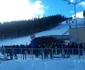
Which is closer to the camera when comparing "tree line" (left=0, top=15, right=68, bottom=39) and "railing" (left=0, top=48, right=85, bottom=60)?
"railing" (left=0, top=48, right=85, bottom=60)

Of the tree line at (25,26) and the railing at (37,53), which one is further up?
the tree line at (25,26)

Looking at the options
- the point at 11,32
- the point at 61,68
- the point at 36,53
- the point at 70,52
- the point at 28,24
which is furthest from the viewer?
the point at 28,24

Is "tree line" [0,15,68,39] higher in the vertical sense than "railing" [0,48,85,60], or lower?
higher

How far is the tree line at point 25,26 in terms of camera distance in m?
95.3

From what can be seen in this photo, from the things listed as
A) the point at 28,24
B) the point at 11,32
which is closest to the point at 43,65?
the point at 11,32

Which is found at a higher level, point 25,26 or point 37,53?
point 25,26

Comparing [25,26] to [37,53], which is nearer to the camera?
[37,53]

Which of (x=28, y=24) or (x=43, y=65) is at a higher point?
(x=28, y=24)

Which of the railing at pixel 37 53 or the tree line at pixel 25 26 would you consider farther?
the tree line at pixel 25 26

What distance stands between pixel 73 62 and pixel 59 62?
0.64m

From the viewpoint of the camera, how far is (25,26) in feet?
340

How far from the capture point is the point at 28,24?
352ft

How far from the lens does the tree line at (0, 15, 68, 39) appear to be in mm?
95325

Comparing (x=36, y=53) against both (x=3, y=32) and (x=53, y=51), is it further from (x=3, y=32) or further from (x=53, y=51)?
(x=3, y=32)
